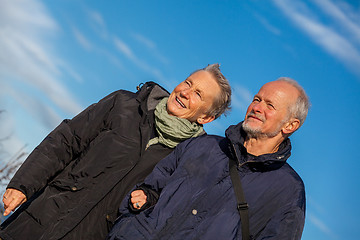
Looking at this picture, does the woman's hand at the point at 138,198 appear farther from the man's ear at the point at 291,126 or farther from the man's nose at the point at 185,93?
the man's ear at the point at 291,126

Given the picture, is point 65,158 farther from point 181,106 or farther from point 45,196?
point 181,106

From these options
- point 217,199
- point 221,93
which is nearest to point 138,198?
point 217,199

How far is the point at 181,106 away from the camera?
188 inches

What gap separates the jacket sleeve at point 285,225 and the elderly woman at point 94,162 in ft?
3.97

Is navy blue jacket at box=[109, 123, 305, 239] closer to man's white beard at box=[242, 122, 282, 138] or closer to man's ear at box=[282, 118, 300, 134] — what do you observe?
man's white beard at box=[242, 122, 282, 138]

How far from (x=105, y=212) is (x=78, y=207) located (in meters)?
0.26

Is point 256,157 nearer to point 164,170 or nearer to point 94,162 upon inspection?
point 164,170

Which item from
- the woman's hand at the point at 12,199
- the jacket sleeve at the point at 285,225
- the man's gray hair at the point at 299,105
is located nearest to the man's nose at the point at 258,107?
the man's gray hair at the point at 299,105

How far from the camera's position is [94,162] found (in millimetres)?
4434

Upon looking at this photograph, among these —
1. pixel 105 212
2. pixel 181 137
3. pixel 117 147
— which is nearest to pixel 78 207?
pixel 105 212

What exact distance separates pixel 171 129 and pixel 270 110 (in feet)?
3.06

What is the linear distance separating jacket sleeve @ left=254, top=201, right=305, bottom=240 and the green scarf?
1196mm

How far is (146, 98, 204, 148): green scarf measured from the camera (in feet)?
14.7

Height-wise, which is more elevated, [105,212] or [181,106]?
[181,106]
